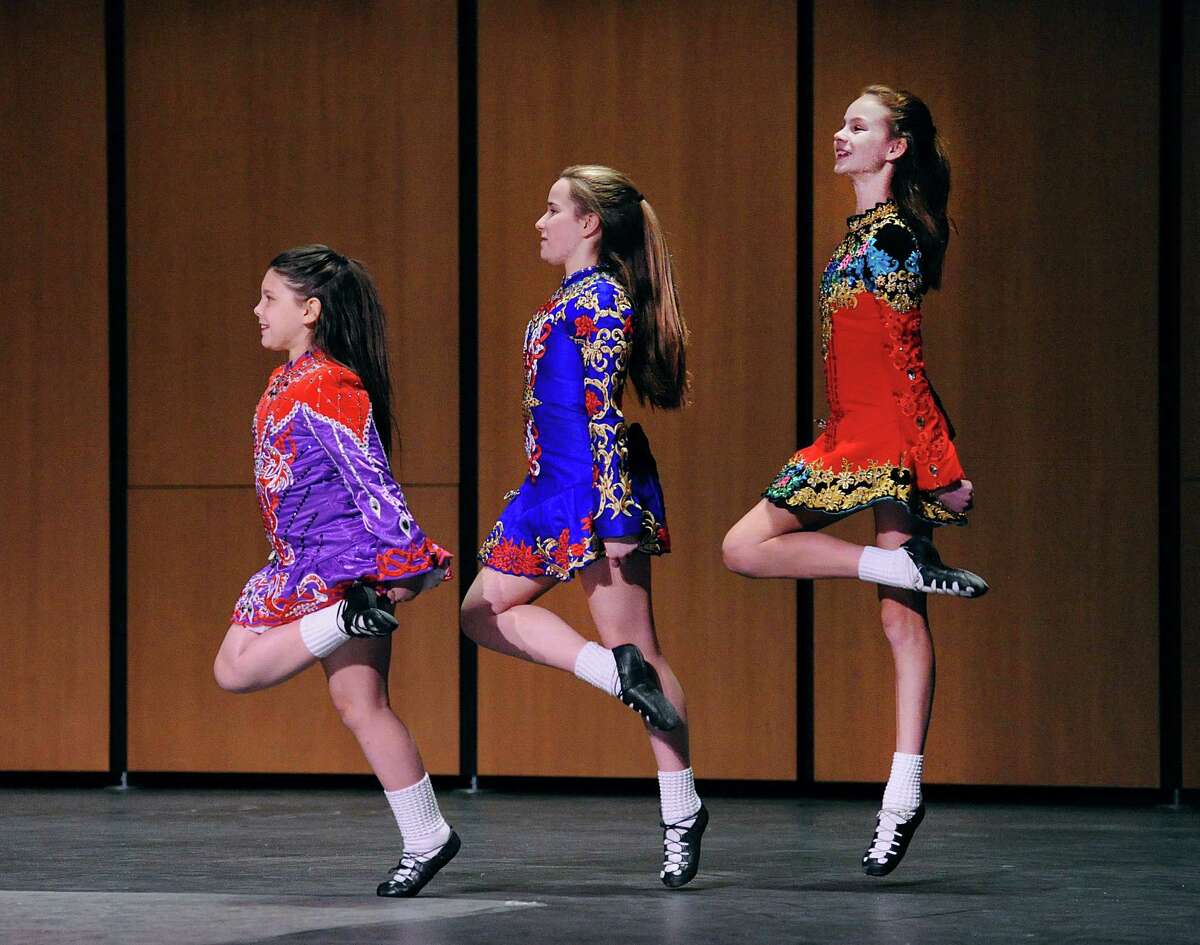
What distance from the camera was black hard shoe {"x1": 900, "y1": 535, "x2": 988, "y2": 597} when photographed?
3836 millimetres

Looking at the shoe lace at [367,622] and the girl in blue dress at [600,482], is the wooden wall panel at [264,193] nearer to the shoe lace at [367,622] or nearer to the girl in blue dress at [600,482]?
the girl in blue dress at [600,482]

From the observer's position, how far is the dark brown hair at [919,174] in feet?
13.6

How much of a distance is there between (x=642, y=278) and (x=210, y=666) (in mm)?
2734

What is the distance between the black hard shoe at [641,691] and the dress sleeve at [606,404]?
0.25m

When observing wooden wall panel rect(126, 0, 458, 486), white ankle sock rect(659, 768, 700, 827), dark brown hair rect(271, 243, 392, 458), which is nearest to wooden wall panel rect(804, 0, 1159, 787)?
wooden wall panel rect(126, 0, 458, 486)

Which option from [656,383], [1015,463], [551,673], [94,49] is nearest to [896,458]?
[656,383]

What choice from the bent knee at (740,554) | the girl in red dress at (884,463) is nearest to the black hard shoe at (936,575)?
the girl in red dress at (884,463)

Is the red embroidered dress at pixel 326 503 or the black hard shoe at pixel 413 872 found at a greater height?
the red embroidered dress at pixel 326 503

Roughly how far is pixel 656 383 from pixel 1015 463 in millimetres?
2102

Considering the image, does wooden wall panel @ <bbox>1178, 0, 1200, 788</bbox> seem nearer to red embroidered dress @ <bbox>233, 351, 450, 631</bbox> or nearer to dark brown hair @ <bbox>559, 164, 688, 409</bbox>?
dark brown hair @ <bbox>559, 164, 688, 409</bbox>

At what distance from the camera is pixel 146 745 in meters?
6.20

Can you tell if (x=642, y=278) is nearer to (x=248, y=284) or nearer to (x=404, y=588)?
(x=404, y=588)

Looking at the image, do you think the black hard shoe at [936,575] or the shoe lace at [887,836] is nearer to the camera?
the black hard shoe at [936,575]

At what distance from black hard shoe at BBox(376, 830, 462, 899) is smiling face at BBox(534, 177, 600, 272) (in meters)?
1.27
